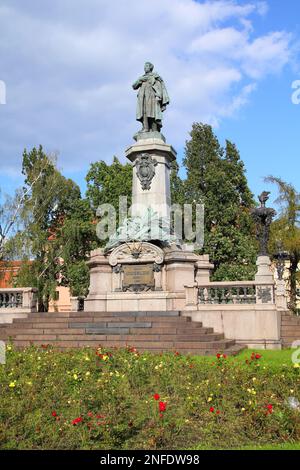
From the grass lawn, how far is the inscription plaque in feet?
31.7

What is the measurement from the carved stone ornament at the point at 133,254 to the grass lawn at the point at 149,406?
9.77 metres

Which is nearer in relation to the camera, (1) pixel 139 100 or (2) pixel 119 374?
(2) pixel 119 374

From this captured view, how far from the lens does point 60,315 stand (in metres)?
17.7

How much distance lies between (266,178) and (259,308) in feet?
78.9

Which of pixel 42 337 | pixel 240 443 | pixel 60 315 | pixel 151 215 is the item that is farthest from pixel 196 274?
pixel 240 443

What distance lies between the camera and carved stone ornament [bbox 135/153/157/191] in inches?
808

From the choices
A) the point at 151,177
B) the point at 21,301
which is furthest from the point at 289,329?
the point at 21,301

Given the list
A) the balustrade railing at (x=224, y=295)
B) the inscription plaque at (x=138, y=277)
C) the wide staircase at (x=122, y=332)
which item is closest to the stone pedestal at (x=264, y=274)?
the balustrade railing at (x=224, y=295)

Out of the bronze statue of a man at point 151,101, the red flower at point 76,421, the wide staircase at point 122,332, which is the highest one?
the bronze statue of a man at point 151,101

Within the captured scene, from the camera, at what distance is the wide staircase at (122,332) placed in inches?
543

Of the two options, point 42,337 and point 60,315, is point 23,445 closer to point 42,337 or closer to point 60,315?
point 42,337

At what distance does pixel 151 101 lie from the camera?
70.1 ft

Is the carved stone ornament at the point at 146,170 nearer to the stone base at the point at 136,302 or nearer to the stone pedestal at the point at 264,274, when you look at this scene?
the stone base at the point at 136,302

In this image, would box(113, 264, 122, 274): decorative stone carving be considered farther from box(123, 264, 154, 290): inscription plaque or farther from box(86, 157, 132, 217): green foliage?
box(86, 157, 132, 217): green foliage
